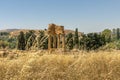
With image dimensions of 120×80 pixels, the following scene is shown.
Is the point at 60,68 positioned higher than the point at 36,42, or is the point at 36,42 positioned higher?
the point at 36,42

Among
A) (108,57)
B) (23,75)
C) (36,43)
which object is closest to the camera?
(23,75)

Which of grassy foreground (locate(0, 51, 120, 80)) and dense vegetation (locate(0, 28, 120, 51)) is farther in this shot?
dense vegetation (locate(0, 28, 120, 51))

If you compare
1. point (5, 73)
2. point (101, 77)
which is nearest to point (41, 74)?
point (5, 73)

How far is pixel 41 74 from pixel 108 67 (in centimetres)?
93

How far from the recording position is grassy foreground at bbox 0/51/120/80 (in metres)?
2.72

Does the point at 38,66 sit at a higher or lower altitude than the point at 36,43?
lower

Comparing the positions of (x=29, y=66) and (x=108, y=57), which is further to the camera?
(x=108, y=57)

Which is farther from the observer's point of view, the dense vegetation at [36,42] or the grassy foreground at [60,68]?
the dense vegetation at [36,42]

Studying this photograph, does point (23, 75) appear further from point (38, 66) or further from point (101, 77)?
point (101, 77)

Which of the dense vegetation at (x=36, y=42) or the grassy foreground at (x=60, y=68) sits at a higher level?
the dense vegetation at (x=36, y=42)

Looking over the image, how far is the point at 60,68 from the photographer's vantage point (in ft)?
9.86

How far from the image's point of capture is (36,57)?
10.4ft

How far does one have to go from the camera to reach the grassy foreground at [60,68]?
8.91 feet

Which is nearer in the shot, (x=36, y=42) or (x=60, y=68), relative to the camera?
(x=60, y=68)
